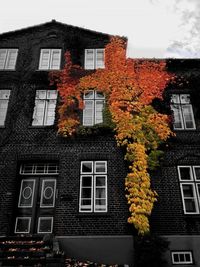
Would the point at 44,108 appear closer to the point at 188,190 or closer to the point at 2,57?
the point at 2,57

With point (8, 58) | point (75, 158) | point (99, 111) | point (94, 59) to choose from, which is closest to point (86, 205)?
point (75, 158)

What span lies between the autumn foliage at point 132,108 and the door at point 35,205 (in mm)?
2563

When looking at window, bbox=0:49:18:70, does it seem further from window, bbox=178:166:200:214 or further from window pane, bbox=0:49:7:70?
window, bbox=178:166:200:214

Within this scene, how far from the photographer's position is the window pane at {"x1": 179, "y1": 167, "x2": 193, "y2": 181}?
1330 centimetres

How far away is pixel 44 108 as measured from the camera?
15234 millimetres

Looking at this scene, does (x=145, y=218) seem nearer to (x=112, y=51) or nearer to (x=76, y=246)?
(x=76, y=246)

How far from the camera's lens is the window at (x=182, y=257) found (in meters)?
11.7

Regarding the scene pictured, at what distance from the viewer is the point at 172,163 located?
44.3 ft

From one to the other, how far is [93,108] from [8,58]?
586 centimetres

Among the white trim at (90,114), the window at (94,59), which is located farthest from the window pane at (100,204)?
the window at (94,59)

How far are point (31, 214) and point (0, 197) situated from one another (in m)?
1.51

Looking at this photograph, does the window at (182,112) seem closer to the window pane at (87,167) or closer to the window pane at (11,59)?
the window pane at (87,167)

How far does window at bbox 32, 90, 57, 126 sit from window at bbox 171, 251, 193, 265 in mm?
7960

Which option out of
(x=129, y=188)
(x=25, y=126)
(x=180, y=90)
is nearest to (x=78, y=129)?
(x=25, y=126)
